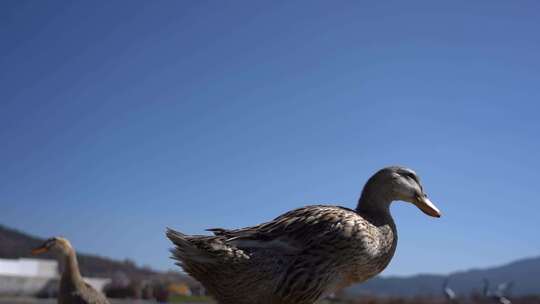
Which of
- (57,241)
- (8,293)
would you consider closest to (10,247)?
(8,293)

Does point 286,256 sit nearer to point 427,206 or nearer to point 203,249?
point 203,249

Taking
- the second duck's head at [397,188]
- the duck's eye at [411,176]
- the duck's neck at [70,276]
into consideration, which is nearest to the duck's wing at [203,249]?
the second duck's head at [397,188]

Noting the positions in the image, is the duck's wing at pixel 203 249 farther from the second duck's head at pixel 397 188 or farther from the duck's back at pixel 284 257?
the second duck's head at pixel 397 188

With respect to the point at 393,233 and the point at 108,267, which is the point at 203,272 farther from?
the point at 108,267

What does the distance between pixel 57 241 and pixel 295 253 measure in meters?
7.75

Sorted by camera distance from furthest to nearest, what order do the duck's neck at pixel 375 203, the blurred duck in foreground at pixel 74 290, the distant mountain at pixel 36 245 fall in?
the distant mountain at pixel 36 245, the blurred duck in foreground at pixel 74 290, the duck's neck at pixel 375 203

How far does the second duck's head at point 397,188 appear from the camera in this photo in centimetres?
587

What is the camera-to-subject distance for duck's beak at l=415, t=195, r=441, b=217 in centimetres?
592

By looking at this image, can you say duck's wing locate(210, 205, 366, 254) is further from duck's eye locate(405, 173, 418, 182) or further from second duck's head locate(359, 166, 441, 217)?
duck's eye locate(405, 173, 418, 182)

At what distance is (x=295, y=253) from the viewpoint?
16.4 feet

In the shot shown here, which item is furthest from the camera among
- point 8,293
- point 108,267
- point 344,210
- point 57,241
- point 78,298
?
point 108,267

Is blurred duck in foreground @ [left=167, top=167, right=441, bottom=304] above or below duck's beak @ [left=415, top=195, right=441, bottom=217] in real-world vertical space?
below

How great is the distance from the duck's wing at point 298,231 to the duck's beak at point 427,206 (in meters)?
0.88

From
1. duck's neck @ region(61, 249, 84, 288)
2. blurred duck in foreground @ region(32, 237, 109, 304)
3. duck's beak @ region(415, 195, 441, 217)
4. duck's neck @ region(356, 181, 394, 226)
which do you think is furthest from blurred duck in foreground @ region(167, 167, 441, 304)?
duck's neck @ region(61, 249, 84, 288)
